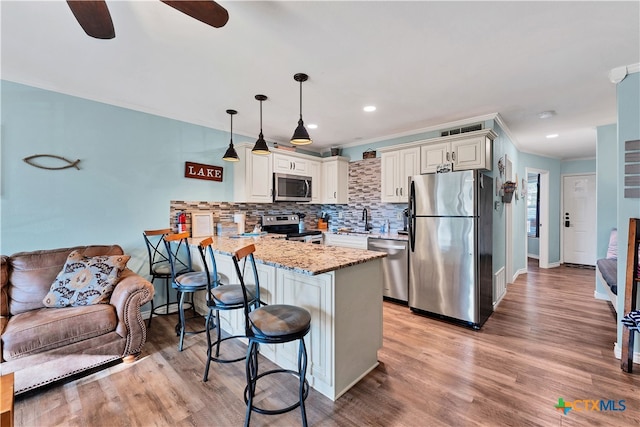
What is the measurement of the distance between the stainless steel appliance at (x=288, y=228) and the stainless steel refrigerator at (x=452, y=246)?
162 centimetres

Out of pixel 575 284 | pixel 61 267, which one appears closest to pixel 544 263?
pixel 575 284

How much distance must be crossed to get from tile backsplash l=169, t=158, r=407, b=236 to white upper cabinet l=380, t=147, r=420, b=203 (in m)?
0.34

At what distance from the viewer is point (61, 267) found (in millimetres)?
2479

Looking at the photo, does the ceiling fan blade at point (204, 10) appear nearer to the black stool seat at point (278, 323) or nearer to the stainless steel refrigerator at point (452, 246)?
the black stool seat at point (278, 323)

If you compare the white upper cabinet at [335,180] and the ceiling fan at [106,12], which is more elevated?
the ceiling fan at [106,12]

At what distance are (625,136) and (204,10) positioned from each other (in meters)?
3.26

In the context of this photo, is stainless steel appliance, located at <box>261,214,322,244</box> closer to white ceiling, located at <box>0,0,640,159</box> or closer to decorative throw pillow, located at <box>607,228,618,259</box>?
white ceiling, located at <box>0,0,640,159</box>

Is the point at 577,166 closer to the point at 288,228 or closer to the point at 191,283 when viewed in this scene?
the point at 288,228

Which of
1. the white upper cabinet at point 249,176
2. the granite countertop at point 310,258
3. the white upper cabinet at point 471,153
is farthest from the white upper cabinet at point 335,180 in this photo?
the granite countertop at point 310,258

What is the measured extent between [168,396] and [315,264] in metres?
1.37

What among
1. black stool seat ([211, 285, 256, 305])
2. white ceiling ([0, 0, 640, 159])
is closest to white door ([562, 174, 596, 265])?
white ceiling ([0, 0, 640, 159])

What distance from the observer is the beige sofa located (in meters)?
1.90

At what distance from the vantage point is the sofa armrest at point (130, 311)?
226cm

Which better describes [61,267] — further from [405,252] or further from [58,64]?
[405,252]
